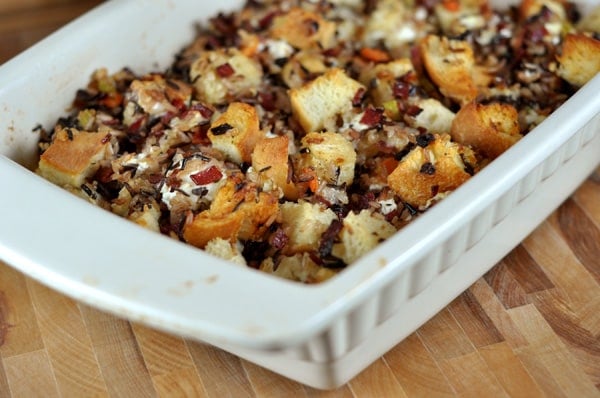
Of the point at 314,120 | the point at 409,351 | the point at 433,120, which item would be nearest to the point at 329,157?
the point at 314,120

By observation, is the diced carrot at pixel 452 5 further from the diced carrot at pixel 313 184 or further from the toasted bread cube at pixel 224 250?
the toasted bread cube at pixel 224 250

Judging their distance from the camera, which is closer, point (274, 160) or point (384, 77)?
point (274, 160)

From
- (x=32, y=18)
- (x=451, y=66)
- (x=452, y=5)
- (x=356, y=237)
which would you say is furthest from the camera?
(x=32, y=18)

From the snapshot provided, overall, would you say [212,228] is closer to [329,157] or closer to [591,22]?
[329,157]

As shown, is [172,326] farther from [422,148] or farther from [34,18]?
[34,18]

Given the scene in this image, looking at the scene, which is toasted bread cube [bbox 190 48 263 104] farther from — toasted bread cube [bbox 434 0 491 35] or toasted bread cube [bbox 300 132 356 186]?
toasted bread cube [bbox 434 0 491 35]

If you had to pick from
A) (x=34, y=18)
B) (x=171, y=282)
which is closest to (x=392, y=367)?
(x=171, y=282)
